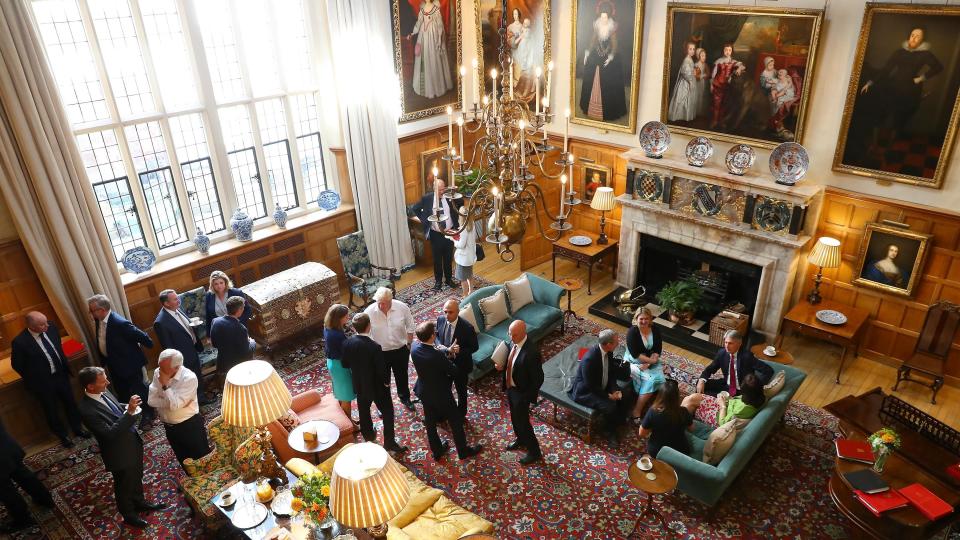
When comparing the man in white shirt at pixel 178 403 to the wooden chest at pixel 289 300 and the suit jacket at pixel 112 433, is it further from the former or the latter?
the wooden chest at pixel 289 300

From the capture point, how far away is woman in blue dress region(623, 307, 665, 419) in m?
6.72

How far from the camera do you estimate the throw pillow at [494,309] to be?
26.1 feet

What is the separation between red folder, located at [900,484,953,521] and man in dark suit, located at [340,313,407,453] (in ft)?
14.7

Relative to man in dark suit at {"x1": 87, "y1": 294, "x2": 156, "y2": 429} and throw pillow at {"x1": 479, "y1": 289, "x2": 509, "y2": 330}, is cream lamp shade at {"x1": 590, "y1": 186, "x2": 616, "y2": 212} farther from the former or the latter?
man in dark suit at {"x1": 87, "y1": 294, "x2": 156, "y2": 429}

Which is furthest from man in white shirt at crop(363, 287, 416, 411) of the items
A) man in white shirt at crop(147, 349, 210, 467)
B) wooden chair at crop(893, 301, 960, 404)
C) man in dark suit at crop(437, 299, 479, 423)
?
wooden chair at crop(893, 301, 960, 404)

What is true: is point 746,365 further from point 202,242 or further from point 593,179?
point 202,242

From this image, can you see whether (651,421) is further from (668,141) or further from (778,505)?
(668,141)

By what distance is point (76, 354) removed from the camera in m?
6.97

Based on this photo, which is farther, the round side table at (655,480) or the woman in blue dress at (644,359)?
the woman in blue dress at (644,359)

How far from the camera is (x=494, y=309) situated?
8.00 meters

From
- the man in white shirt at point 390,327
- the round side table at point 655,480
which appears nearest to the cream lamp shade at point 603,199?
the man in white shirt at point 390,327

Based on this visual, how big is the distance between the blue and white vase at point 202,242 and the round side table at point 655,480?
5.95 meters

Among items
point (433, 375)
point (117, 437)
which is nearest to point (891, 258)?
point (433, 375)

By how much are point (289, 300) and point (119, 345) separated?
6.58 ft
